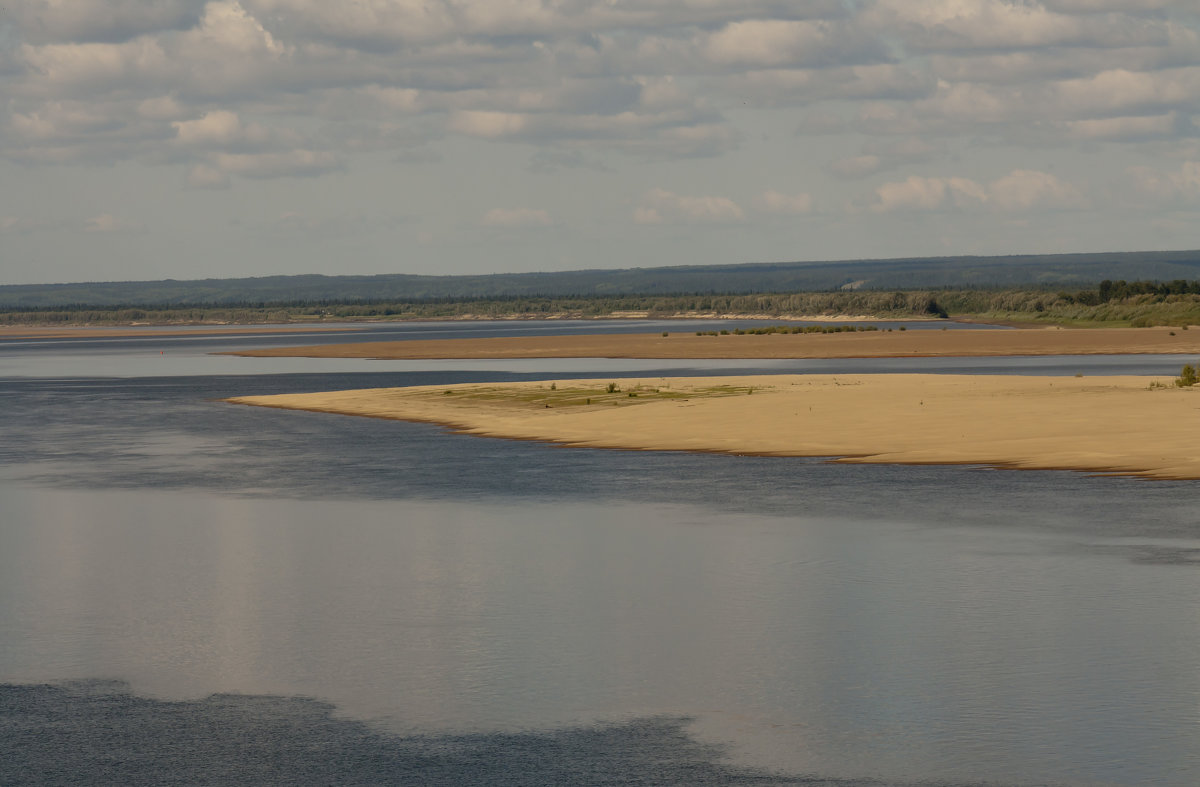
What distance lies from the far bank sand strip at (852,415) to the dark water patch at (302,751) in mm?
18822

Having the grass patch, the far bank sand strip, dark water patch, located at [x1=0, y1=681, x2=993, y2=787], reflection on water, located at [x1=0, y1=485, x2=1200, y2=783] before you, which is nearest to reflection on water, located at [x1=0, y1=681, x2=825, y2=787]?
dark water patch, located at [x1=0, y1=681, x2=993, y2=787]

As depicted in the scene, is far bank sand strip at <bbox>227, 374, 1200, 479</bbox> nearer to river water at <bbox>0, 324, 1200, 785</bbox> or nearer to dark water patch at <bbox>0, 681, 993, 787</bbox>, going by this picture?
river water at <bbox>0, 324, 1200, 785</bbox>

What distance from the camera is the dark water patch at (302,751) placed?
1027 centimetres

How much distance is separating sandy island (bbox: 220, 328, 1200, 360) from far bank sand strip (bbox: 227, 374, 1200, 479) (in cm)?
3209

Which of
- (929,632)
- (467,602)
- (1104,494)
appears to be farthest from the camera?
(1104,494)

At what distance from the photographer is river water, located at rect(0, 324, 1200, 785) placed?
10.8 metres

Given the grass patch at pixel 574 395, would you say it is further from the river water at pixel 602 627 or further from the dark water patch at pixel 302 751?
the dark water patch at pixel 302 751

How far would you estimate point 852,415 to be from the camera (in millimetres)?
40469

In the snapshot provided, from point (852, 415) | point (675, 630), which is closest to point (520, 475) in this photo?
point (852, 415)

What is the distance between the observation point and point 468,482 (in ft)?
92.2

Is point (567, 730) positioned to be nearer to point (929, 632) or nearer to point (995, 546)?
point (929, 632)

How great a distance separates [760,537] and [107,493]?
12700 mm

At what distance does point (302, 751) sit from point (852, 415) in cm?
3091

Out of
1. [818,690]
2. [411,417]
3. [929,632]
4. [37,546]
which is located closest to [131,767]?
[818,690]
